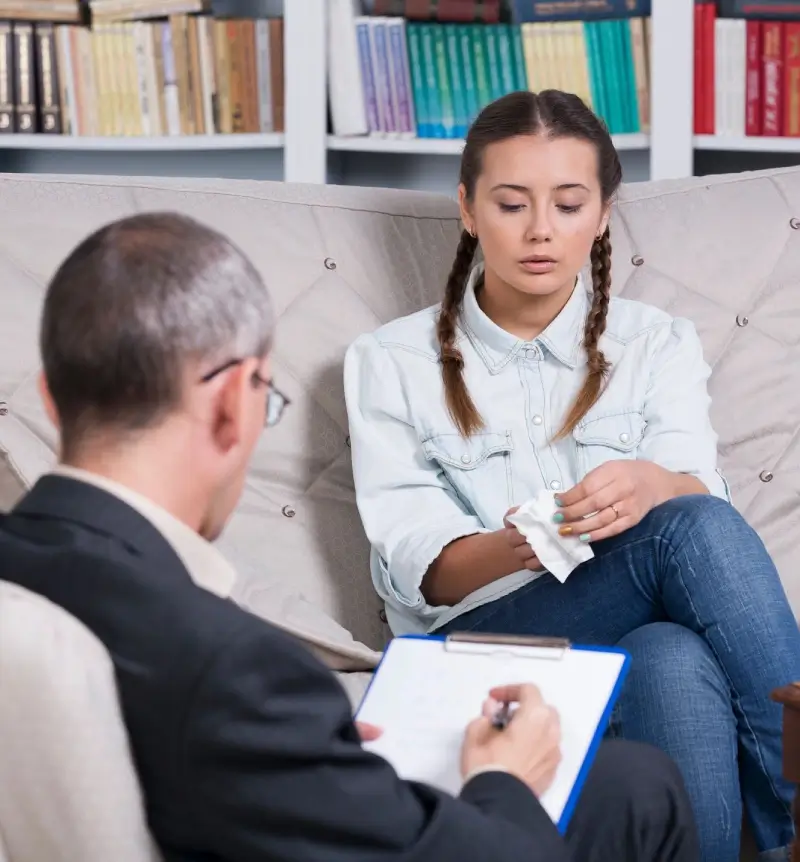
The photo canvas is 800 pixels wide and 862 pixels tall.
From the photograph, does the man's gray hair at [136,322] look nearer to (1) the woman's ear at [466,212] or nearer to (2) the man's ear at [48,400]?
(2) the man's ear at [48,400]

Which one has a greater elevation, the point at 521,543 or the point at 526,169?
the point at 526,169

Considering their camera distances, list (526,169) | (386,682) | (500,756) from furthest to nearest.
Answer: (526,169)
(386,682)
(500,756)

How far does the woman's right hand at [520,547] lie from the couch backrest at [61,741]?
0.74m

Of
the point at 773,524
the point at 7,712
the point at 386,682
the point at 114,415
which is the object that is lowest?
the point at 773,524

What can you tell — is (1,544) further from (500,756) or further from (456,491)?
(456,491)

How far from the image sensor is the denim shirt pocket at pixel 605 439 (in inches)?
62.2

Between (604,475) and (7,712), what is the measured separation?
80cm

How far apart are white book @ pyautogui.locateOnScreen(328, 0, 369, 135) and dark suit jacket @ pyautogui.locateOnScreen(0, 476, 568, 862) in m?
1.83

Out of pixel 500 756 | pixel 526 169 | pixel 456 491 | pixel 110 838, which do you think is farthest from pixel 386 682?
pixel 526 169

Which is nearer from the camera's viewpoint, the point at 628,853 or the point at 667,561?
the point at 628,853

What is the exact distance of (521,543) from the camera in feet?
4.56

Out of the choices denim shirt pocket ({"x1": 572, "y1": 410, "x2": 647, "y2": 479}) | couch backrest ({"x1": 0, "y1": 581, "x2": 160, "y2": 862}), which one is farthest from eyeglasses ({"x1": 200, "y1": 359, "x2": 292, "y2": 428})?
denim shirt pocket ({"x1": 572, "y1": 410, "x2": 647, "y2": 479})

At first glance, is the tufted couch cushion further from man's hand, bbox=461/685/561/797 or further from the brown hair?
man's hand, bbox=461/685/561/797

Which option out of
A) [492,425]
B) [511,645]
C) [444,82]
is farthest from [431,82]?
[511,645]
